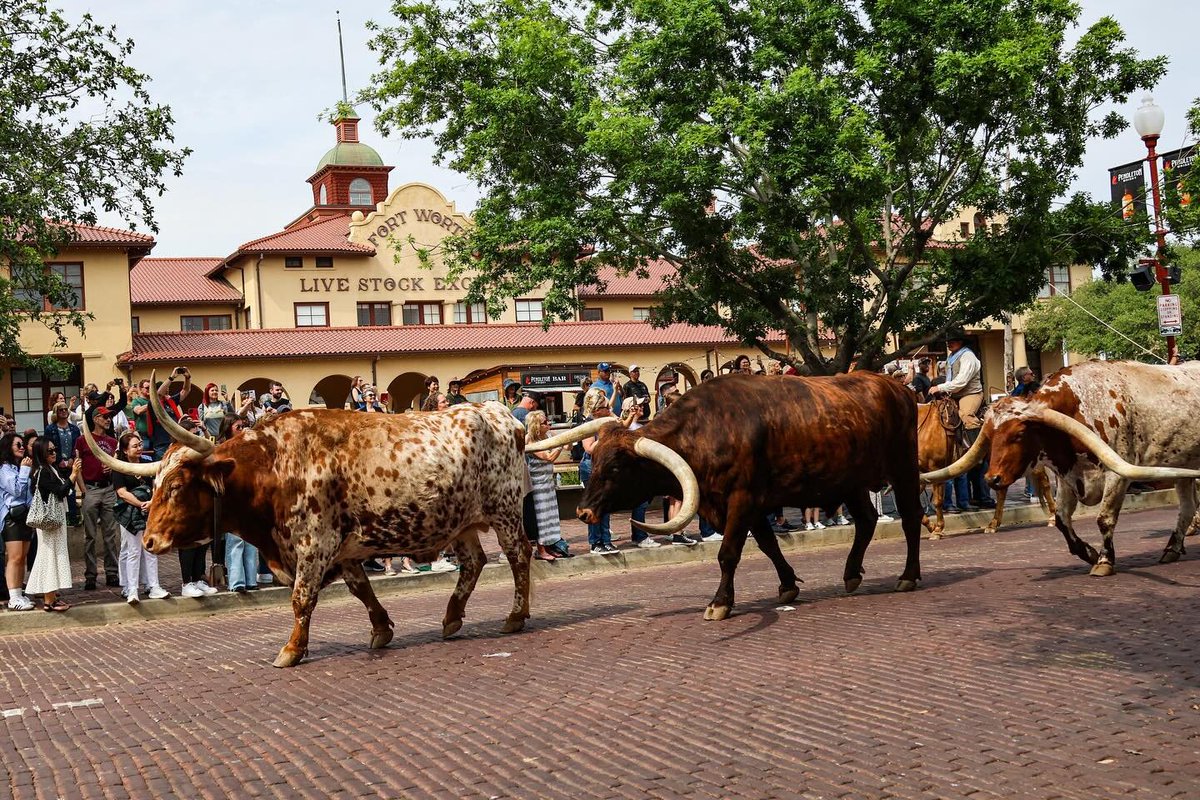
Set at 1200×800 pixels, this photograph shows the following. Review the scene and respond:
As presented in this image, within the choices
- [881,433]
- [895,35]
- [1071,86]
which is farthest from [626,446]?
[1071,86]

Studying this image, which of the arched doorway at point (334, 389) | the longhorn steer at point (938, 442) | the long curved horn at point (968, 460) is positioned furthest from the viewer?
the arched doorway at point (334, 389)

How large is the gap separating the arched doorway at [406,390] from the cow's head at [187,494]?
126 feet

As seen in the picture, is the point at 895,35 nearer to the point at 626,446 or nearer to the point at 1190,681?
the point at 626,446

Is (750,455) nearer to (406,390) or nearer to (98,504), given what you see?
(98,504)

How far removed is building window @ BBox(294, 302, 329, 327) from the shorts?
126 feet

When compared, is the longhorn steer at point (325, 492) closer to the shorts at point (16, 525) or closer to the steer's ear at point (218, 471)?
the steer's ear at point (218, 471)

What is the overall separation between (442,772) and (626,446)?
14.6 feet

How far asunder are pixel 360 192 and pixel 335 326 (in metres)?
19.3

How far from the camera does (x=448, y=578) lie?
14.1 metres

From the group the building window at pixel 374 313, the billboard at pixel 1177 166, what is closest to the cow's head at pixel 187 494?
the billboard at pixel 1177 166

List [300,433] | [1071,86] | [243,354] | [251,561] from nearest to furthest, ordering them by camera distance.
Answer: [300,433], [251,561], [1071,86], [243,354]

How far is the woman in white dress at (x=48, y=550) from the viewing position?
12.3 meters

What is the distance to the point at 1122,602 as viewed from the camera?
940 centimetres

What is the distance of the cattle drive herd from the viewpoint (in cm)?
907
